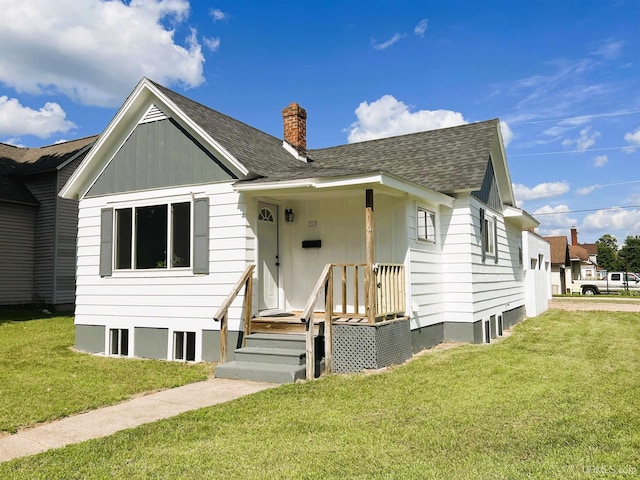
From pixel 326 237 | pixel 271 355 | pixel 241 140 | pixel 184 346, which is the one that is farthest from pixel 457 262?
pixel 184 346

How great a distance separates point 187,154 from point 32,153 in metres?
16.5

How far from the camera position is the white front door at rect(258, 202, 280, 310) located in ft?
30.6

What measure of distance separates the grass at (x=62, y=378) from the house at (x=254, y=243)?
2.45 feet

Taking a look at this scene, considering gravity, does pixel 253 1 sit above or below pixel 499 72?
above

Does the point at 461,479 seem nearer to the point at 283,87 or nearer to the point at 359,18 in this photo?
the point at 359,18

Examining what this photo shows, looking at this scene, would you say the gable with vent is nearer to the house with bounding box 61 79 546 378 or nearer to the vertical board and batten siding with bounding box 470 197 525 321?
the house with bounding box 61 79 546 378

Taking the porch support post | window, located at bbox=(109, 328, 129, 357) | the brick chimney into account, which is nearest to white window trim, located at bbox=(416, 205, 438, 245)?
the porch support post

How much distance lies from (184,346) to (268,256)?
2.30 meters

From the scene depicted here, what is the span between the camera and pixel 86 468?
→ 12.4 feet

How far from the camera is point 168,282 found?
370 inches

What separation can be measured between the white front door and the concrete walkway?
236cm

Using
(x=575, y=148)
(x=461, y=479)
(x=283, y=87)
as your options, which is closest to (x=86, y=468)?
(x=461, y=479)

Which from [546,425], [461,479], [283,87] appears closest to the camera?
[461,479]

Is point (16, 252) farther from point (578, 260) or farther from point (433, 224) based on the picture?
point (578, 260)
